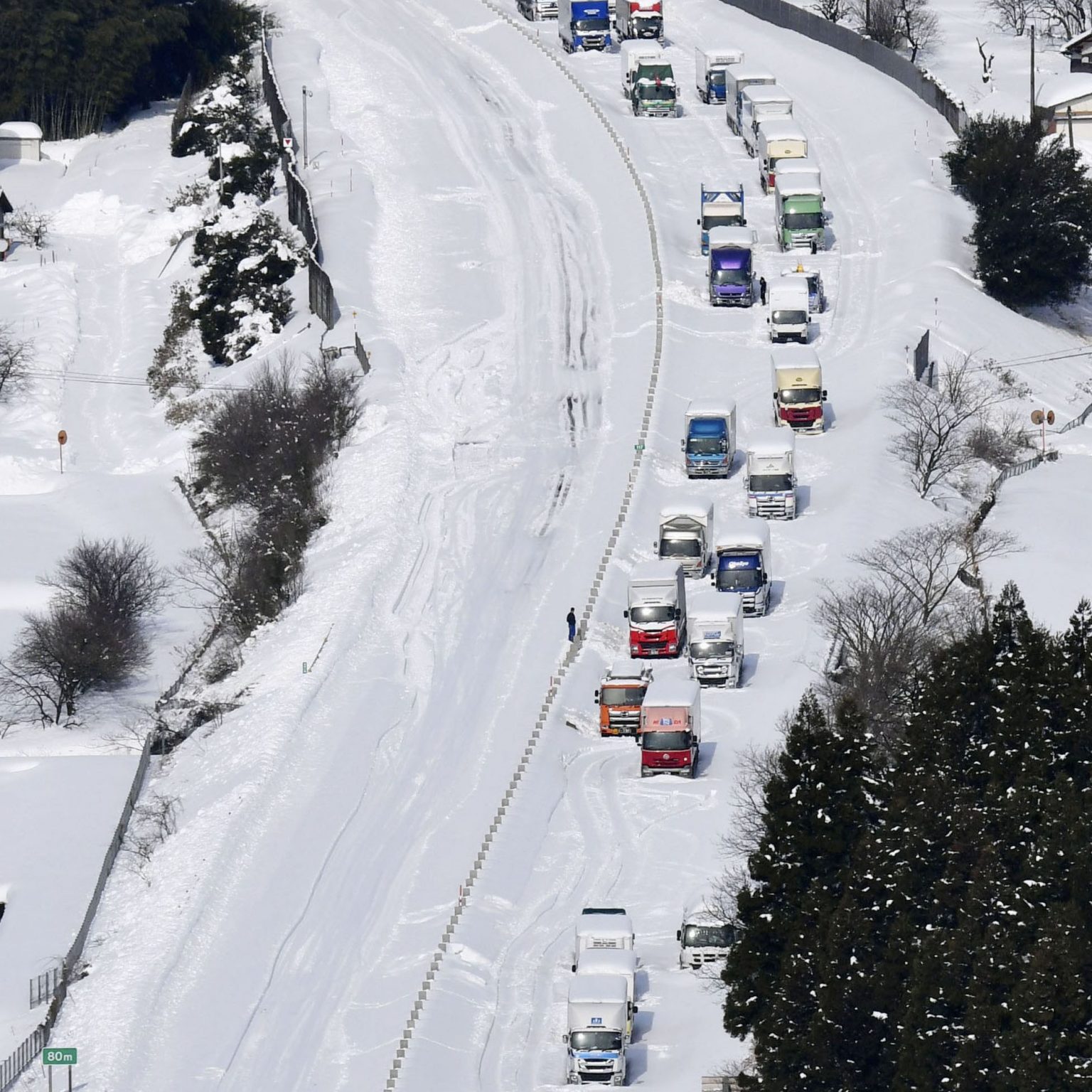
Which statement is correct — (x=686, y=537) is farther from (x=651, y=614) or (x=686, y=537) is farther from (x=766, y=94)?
(x=766, y=94)

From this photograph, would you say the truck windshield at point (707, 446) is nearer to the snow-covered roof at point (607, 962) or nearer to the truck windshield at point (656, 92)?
the snow-covered roof at point (607, 962)

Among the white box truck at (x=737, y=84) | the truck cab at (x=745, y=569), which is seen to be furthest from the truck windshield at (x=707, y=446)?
the white box truck at (x=737, y=84)

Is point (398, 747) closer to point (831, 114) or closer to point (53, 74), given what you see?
point (831, 114)

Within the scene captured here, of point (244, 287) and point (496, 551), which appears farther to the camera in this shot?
point (244, 287)

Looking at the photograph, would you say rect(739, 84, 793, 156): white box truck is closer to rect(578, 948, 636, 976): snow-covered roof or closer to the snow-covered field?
the snow-covered field

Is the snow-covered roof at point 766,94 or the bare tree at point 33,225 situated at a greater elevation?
the snow-covered roof at point 766,94

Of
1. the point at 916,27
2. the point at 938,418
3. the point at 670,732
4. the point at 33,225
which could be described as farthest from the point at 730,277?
the point at 916,27

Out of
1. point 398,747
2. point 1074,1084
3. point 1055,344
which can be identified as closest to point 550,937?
point 398,747
